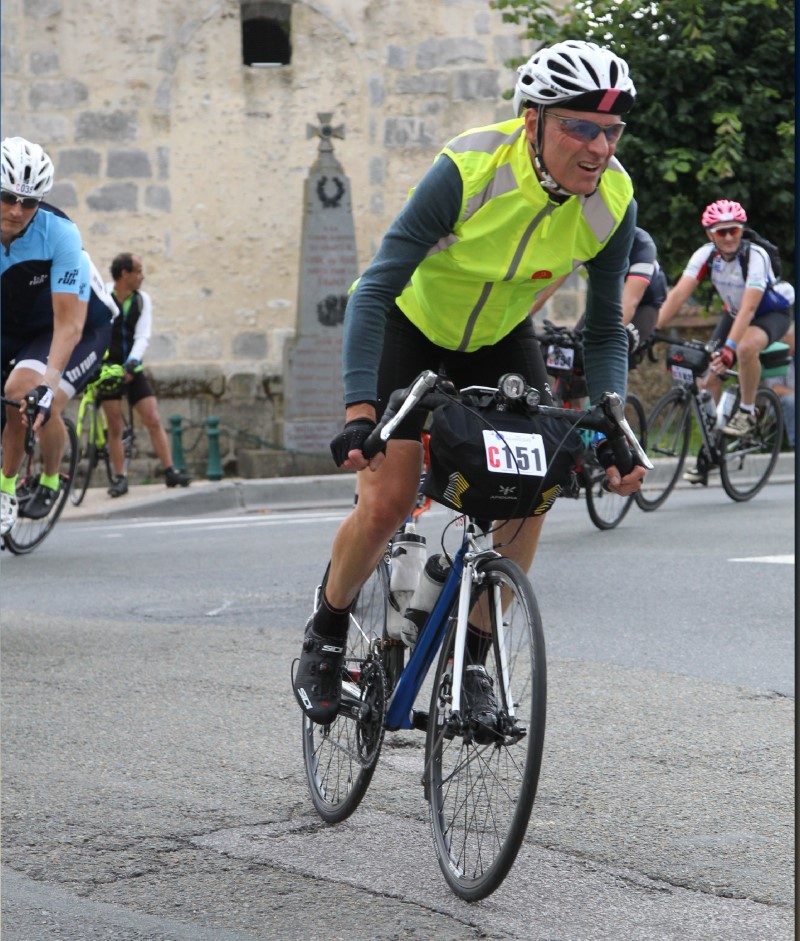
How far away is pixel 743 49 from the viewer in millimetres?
17641

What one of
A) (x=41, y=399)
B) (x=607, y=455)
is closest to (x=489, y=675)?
(x=607, y=455)

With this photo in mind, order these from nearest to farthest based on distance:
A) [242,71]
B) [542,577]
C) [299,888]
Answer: [299,888] < [542,577] < [242,71]

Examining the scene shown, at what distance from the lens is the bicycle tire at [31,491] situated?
31.7ft

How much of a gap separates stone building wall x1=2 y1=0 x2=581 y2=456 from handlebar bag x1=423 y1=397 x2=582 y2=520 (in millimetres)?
17144

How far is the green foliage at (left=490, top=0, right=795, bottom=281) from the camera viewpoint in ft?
56.6

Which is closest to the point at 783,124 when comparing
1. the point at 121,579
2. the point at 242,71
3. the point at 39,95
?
the point at 242,71

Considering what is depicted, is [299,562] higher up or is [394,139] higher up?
[394,139]

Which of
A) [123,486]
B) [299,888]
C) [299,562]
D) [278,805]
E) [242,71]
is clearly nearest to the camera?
[299,888]

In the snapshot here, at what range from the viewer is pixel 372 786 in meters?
4.66

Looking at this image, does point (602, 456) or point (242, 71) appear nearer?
point (602, 456)

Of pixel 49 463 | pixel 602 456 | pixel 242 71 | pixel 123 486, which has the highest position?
pixel 242 71

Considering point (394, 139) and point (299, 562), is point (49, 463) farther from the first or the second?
point (394, 139)

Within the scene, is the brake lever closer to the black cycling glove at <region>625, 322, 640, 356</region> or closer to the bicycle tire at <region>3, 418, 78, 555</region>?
the bicycle tire at <region>3, 418, 78, 555</region>

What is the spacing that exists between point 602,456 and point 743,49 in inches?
576
